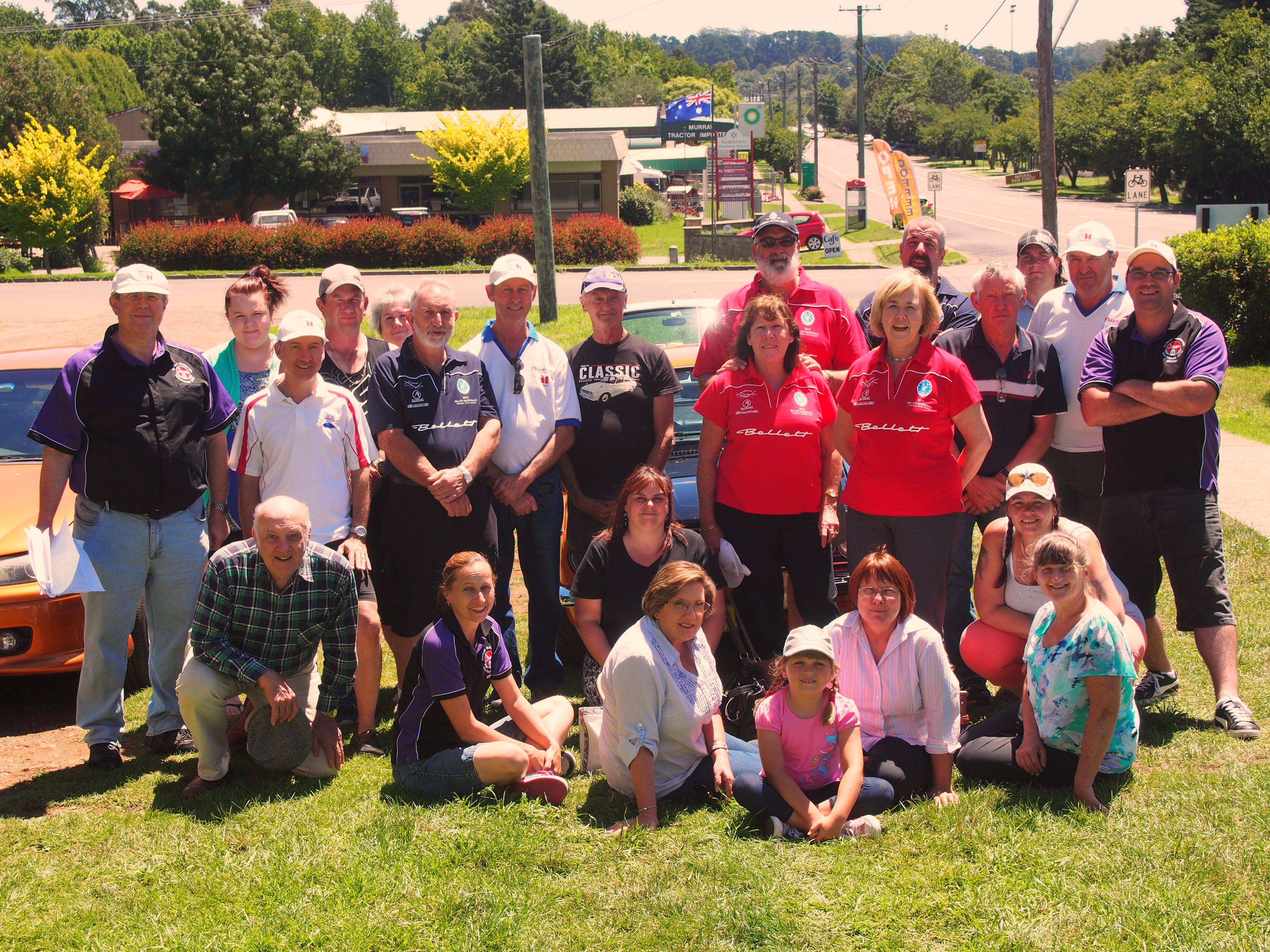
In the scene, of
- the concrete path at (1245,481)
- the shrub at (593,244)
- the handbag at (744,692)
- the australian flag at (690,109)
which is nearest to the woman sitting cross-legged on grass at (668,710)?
the handbag at (744,692)

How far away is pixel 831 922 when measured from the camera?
3.40 meters

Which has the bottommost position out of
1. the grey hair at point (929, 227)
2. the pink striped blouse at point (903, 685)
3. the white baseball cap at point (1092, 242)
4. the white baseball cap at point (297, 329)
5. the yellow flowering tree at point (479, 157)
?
the pink striped blouse at point (903, 685)

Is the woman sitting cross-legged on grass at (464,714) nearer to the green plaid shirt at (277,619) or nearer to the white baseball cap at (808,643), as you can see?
the green plaid shirt at (277,619)

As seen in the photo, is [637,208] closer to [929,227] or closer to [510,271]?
[929,227]

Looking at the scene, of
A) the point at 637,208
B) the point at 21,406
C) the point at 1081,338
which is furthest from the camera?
the point at 637,208

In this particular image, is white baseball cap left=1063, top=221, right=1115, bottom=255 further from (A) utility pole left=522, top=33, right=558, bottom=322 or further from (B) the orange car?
(A) utility pole left=522, top=33, right=558, bottom=322

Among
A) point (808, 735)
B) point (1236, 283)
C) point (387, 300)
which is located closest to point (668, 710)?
point (808, 735)

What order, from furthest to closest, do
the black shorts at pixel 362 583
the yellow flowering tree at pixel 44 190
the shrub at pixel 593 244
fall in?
the yellow flowering tree at pixel 44 190 → the shrub at pixel 593 244 → the black shorts at pixel 362 583

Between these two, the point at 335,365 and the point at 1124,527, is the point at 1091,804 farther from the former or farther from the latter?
the point at 335,365

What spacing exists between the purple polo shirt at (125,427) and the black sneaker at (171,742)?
3.59ft

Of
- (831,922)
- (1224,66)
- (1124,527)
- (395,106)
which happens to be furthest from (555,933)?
(395,106)

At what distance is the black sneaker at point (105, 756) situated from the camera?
491 cm

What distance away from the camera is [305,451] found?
16.6ft

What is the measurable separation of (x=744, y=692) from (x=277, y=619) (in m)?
2.16
